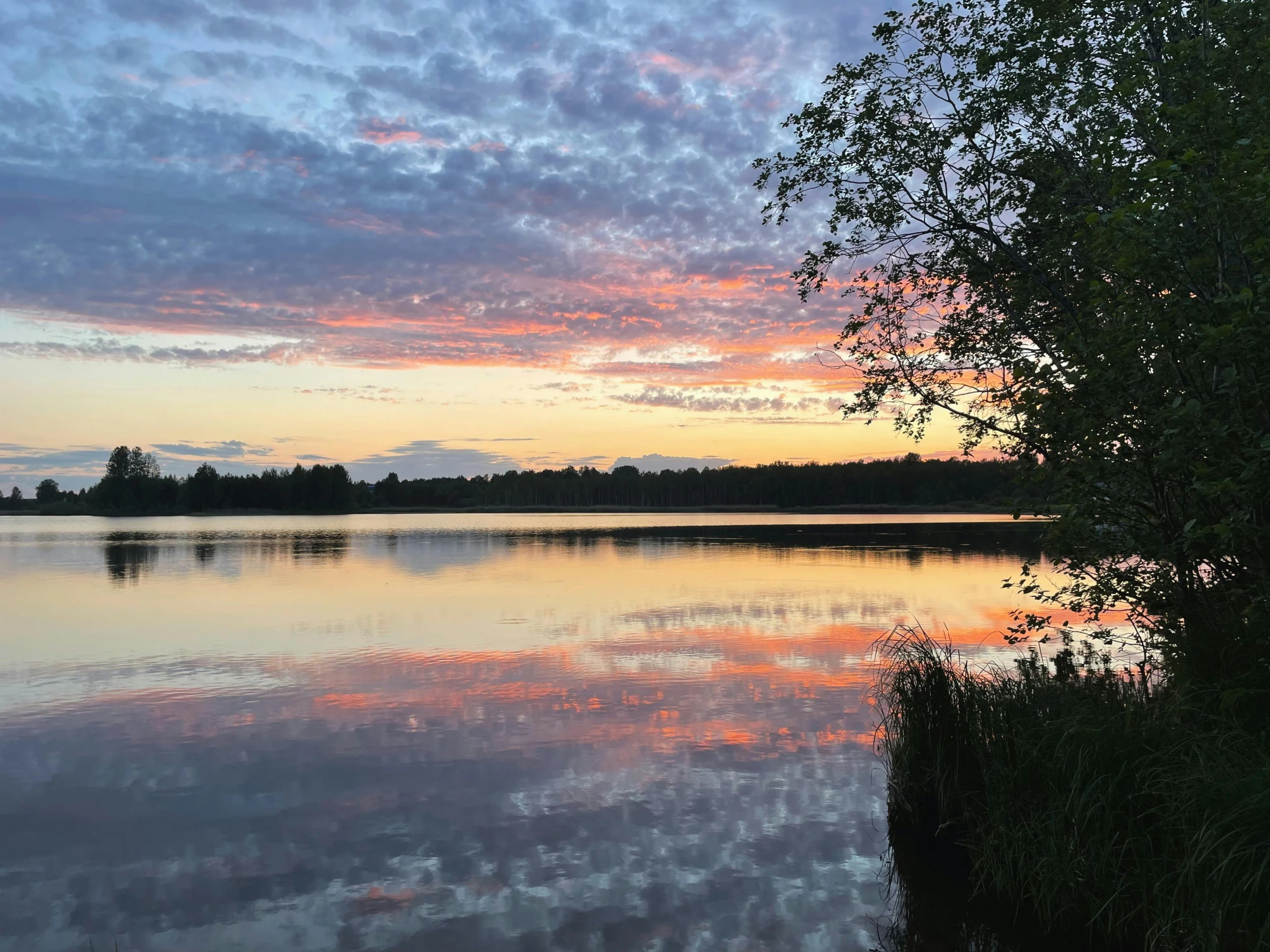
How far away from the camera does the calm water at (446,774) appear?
8.04 meters

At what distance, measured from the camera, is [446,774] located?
38.7 ft

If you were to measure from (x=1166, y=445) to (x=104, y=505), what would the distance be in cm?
21632

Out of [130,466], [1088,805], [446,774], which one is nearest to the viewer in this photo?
[1088,805]

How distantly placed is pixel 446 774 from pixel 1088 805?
7.86 metres

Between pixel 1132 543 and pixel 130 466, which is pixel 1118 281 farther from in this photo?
pixel 130 466

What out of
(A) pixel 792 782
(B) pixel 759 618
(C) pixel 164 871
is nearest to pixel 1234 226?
(A) pixel 792 782

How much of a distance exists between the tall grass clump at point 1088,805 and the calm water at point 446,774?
3.31 ft

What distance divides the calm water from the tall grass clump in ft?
3.31

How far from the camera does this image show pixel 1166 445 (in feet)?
25.1

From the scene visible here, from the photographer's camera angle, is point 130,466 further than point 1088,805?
Yes

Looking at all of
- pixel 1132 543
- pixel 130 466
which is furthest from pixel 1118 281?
pixel 130 466

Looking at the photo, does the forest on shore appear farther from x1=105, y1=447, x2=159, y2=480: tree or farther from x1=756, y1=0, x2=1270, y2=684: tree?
x1=105, y1=447, x2=159, y2=480: tree

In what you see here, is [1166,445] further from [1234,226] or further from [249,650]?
[249,650]

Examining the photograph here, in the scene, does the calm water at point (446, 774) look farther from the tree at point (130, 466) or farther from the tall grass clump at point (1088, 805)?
the tree at point (130, 466)
